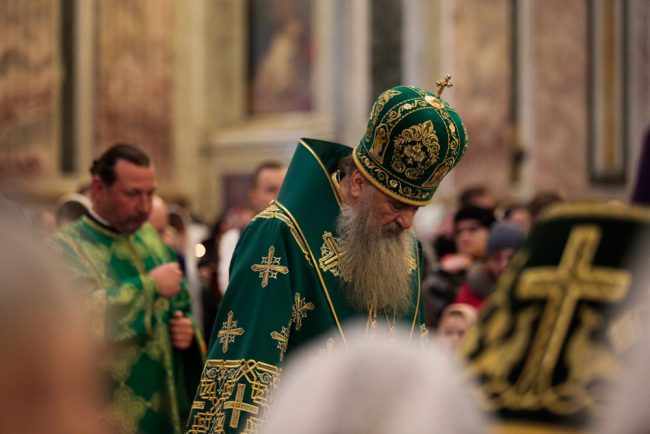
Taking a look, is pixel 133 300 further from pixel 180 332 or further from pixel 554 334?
pixel 554 334

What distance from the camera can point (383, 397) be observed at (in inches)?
47.4

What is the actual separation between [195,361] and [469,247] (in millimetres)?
2820

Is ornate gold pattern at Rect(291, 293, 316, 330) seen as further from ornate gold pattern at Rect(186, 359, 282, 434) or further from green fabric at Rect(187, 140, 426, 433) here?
ornate gold pattern at Rect(186, 359, 282, 434)

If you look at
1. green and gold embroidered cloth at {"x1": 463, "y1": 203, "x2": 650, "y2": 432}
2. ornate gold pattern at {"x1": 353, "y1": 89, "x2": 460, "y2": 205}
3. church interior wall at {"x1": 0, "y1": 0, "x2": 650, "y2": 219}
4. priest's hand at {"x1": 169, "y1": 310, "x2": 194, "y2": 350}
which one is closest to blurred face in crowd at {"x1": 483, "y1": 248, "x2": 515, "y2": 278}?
priest's hand at {"x1": 169, "y1": 310, "x2": 194, "y2": 350}

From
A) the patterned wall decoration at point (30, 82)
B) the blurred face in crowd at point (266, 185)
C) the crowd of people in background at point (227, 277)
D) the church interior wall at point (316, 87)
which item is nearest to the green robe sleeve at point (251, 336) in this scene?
the crowd of people in background at point (227, 277)

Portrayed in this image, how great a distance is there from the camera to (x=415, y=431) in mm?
1182

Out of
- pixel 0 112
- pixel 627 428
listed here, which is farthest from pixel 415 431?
pixel 0 112

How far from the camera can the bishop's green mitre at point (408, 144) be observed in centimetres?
383

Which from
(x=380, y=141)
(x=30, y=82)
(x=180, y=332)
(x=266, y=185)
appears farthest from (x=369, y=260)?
(x=30, y=82)

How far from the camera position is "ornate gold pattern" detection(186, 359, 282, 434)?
3.42 meters

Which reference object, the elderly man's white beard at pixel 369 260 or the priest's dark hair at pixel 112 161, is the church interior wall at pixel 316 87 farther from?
the elderly man's white beard at pixel 369 260

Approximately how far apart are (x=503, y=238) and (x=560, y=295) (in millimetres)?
4984

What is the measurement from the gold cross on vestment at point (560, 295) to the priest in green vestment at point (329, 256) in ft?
6.56

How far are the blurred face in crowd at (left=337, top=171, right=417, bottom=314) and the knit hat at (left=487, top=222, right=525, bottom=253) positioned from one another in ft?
8.18
